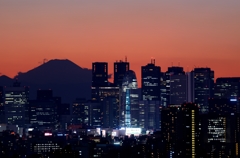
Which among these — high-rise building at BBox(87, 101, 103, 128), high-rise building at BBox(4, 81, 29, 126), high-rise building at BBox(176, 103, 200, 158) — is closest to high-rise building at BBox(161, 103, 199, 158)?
high-rise building at BBox(176, 103, 200, 158)

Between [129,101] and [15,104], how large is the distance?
1393 cm

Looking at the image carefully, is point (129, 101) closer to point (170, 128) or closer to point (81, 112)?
point (81, 112)

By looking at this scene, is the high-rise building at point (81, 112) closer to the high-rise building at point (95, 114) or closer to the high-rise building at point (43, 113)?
the high-rise building at point (95, 114)

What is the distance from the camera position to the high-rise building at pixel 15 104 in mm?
120562

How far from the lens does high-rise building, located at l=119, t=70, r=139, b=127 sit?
390ft

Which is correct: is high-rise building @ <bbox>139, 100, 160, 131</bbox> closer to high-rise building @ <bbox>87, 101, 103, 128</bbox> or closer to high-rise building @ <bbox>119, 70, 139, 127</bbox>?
high-rise building @ <bbox>119, 70, 139, 127</bbox>

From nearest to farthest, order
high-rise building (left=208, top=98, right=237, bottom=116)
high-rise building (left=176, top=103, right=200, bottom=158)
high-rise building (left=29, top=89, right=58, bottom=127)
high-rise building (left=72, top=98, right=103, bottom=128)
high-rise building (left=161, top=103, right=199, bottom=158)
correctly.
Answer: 1. high-rise building (left=176, top=103, right=200, bottom=158)
2. high-rise building (left=161, top=103, right=199, bottom=158)
3. high-rise building (left=208, top=98, right=237, bottom=116)
4. high-rise building (left=72, top=98, right=103, bottom=128)
5. high-rise building (left=29, top=89, right=58, bottom=127)

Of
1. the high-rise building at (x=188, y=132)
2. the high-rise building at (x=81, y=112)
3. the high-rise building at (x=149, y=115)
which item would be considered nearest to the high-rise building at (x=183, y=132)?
the high-rise building at (x=188, y=132)

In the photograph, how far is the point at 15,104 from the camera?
12188 cm

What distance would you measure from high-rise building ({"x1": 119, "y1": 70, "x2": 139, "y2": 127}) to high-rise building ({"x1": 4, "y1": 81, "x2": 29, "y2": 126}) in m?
12.0

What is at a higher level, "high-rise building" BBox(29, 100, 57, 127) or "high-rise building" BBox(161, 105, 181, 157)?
"high-rise building" BBox(29, 100, 57, 127)

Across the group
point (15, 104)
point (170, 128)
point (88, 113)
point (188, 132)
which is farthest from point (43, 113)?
point (188, 132)

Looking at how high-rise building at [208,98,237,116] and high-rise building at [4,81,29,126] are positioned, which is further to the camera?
high-rise building at [4,81,29,126]

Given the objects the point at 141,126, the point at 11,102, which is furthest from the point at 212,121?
the point at 11,102
